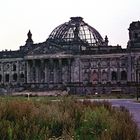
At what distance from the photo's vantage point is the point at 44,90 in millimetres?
103562

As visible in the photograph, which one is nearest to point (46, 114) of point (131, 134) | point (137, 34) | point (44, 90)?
A: point (131, 134)

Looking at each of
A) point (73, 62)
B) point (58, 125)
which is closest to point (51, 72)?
point (73, 62)

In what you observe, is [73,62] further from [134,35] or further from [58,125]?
[58,125]

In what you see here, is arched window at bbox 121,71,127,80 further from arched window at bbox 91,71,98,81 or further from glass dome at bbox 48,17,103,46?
glass dome at bbox 48,17,103,46

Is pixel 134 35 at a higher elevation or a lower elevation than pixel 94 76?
higher

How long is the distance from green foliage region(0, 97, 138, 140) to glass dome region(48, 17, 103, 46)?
101 meters

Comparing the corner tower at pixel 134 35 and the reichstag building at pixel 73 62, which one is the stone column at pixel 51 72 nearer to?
the reichstag building at pixel 73 62

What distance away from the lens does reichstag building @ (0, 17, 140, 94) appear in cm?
10719

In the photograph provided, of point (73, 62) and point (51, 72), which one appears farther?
point (51, 72)

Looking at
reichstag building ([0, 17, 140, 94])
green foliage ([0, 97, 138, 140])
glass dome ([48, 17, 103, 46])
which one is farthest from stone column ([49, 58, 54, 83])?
green foliage ([0, 97, 138, 140])

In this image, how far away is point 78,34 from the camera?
4830 inches

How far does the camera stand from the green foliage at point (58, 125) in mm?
14086

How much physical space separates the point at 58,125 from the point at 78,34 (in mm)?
106179

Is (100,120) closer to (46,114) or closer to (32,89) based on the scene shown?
(46,114)
